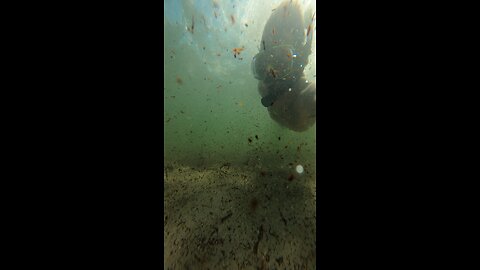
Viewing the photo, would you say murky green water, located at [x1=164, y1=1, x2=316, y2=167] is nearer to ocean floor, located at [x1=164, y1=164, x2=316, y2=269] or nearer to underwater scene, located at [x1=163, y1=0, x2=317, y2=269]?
underwater scene, located at [x1=163, y1=0, x2=317, y2=269]

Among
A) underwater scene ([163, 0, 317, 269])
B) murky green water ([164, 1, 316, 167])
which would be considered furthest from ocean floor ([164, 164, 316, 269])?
murky green water ([164, 1, 316, 167])

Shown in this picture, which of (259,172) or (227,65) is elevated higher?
(227,65)

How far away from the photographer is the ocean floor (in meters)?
2.96

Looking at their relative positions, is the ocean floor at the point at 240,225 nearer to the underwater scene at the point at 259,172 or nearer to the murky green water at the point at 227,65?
the underwater scene at the point at 259,172

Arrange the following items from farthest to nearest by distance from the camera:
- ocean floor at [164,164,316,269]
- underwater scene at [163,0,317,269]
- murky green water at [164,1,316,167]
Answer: murky green water at [164,1,316,167], underwater scene at [163,0,317,269], ocean floor at [164,164,316,269]

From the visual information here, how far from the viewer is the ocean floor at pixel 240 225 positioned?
117 inches

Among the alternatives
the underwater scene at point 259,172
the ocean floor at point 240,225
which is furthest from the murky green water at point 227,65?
the ocean floor at point 240,225

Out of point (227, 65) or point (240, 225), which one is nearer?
point (240, 225)

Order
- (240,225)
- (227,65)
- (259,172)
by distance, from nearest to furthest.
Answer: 1. (240,225)
2. (259,172)
3. (227,65)

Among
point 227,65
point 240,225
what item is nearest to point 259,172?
point 240,225

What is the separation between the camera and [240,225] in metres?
3.80

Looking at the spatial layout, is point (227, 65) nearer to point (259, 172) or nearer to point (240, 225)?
point (259, 172)
